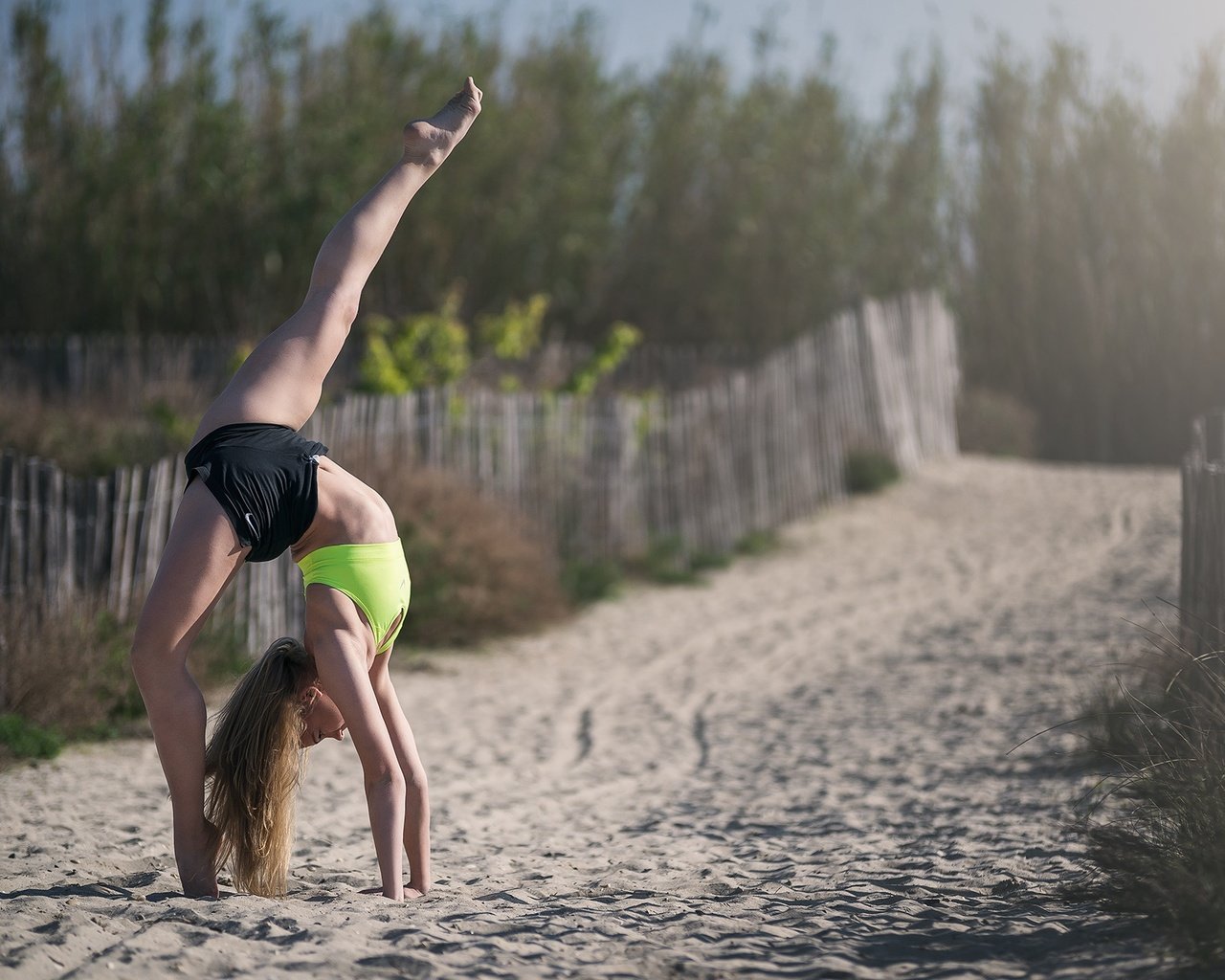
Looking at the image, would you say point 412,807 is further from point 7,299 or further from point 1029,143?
point 1029,143

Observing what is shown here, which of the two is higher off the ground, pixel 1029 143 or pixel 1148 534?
pixel 1029 143

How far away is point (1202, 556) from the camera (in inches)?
179

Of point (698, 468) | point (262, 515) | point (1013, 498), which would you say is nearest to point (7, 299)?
point (698, 468)

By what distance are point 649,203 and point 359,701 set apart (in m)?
14.2

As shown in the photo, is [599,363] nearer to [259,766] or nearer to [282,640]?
[282,640]

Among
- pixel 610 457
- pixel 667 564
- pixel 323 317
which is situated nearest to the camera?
pixel 323 317

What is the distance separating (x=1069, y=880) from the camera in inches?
135

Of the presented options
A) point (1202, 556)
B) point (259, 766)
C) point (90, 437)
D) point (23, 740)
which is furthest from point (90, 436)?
point (1202, 556)

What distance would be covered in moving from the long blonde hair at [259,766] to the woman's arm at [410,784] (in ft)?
0.64

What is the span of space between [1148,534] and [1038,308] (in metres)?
8.34

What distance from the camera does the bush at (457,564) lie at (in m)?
7.69

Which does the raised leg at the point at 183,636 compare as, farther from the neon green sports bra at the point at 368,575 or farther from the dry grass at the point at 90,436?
the dry grass at the point at 90,436

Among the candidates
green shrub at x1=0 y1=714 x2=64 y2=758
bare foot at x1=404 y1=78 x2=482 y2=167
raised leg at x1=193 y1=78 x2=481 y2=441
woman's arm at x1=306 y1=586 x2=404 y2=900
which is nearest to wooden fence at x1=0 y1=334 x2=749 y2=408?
green shrub at x1=0 y1=714 x2=64 y2=758

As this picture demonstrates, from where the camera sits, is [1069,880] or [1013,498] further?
[1013,498]
